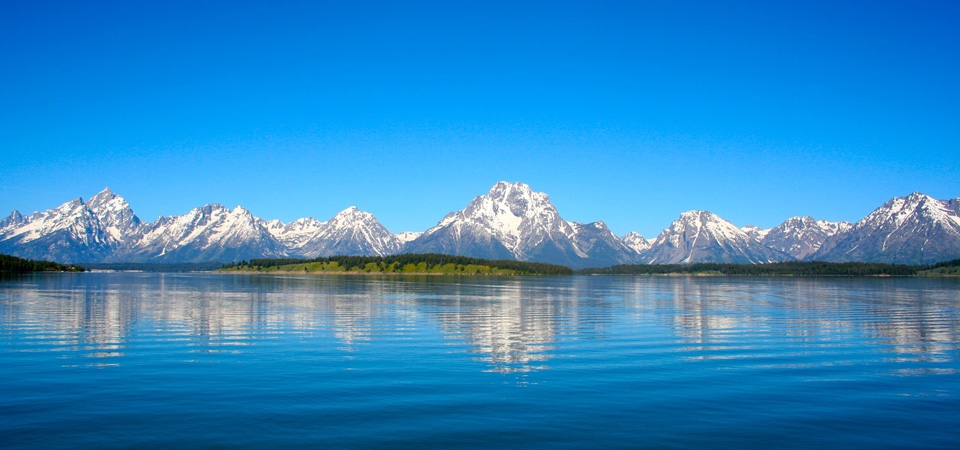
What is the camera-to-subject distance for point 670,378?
106ft

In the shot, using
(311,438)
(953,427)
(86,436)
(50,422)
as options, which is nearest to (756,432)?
(953,427)

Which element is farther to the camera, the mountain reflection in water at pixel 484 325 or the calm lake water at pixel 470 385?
the mountain reflection in water at pixel 484 325

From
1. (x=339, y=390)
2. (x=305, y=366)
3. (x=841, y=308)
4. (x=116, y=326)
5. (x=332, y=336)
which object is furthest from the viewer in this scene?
(x=841, y=308)

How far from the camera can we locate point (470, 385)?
2981cm

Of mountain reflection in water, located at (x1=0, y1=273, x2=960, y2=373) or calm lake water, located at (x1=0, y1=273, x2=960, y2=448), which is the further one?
mountain reflection in water, located at (x1=0, y1=273, x2=960, y2=373)

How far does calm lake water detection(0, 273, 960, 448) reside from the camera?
22.0 m

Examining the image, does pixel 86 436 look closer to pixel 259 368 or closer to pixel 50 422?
pixel 50 422

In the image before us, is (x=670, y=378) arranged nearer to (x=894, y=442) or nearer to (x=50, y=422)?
(x=894, y=442)

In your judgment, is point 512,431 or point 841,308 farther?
point 841,308

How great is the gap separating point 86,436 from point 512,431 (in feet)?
44.4

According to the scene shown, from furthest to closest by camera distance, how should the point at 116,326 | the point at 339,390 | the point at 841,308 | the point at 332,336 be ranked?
1. the point at 841,308
2. the point at 116,326
3. the point at 332,336
4. the point at 339,390

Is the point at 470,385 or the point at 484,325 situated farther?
the point at 484,325

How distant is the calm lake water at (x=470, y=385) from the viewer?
2202cm

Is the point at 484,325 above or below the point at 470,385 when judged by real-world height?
below
